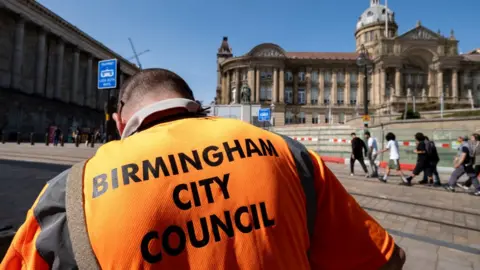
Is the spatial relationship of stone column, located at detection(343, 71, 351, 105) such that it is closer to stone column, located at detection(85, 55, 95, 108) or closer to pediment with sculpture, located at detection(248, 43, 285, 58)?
pediment with sculpture, located at detection(248, 43, 285, 58)

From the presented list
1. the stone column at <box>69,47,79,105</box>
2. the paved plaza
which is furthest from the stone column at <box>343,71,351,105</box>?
the paved plaza

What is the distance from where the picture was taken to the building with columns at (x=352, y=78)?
5941 centimetres

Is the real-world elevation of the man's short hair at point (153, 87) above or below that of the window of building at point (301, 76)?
below

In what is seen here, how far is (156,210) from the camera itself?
2.92ft

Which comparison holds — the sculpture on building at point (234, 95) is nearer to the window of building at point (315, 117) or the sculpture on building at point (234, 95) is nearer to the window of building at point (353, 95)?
the window of building at point (315, 117)

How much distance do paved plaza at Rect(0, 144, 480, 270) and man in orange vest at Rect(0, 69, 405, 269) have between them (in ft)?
10.4

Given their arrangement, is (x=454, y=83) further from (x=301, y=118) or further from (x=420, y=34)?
(x=301, y=118)

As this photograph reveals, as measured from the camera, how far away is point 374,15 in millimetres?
79312

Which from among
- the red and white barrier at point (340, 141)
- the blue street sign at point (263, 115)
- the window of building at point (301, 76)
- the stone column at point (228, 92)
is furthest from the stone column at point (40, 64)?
the window of building at point (301, 76)

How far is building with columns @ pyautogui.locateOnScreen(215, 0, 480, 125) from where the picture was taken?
5941cm

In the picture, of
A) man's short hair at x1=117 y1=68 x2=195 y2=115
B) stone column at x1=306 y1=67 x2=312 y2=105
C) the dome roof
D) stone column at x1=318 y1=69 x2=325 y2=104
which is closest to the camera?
man's short hair at x1=117 y1=68 x2=195 y2=115

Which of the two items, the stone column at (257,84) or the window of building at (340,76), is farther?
the window of building at (340,76)

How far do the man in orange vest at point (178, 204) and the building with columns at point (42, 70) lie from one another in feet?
100

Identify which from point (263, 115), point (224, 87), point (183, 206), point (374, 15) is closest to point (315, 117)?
point (224, 87)
